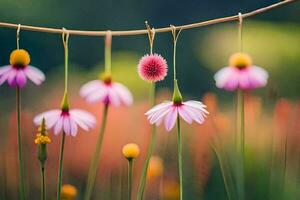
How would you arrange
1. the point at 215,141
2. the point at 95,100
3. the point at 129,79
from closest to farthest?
the point at 95,100 → the point at 215,141 → the point at 129,79

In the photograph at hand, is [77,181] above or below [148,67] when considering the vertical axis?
below

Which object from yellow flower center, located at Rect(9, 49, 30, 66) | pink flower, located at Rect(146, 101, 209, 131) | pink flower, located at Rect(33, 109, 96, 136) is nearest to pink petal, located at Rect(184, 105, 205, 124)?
pink flower, located at Rect(146, 101, 209, 131)

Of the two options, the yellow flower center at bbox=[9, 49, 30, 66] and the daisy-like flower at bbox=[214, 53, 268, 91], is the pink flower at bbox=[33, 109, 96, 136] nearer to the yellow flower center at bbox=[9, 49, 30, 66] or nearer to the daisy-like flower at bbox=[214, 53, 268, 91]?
the yellow flower center at bbox=[9, 49, 30, 66]

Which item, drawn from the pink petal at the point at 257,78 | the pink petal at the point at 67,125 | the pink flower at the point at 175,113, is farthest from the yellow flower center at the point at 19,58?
the pink petal at the point at 257,78

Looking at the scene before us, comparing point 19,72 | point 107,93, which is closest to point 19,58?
point 19,72

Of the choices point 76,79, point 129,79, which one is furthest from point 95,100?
point 129,79

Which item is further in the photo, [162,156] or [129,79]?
[129,79]

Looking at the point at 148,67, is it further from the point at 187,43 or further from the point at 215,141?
the point at 187,43
